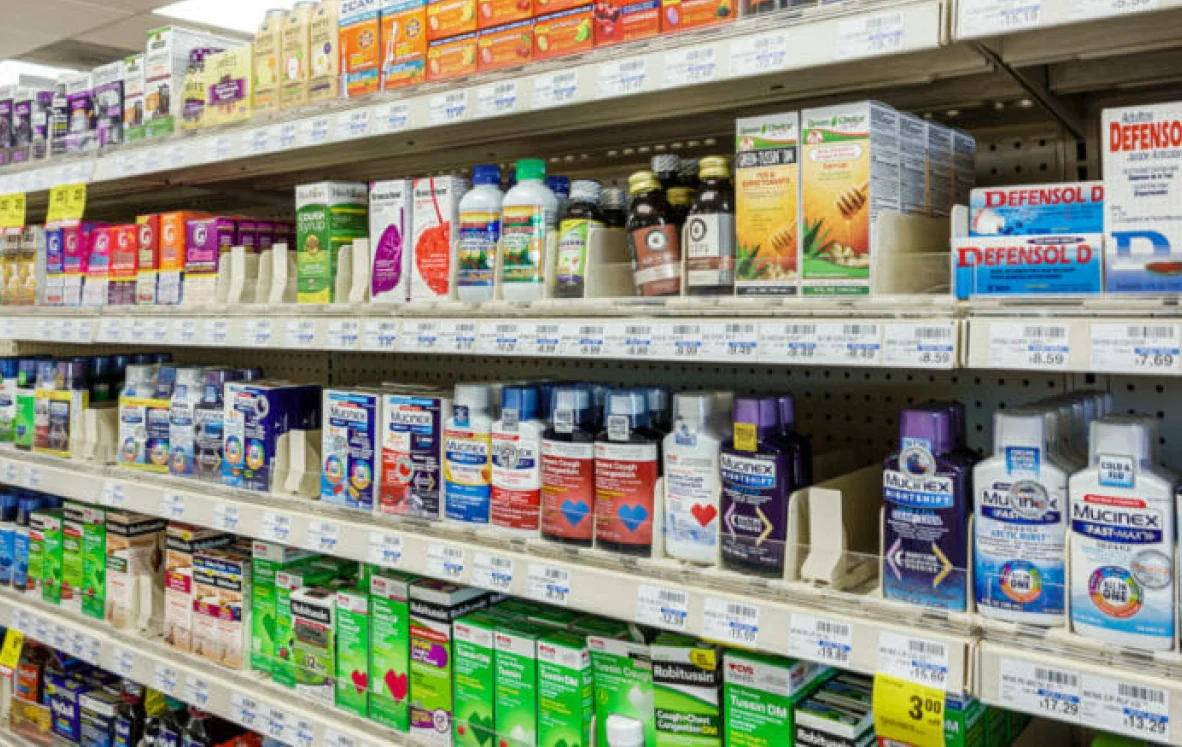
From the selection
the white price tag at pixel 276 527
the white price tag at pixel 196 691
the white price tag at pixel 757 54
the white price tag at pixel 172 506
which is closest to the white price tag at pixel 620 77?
the white price tag at pixel 757 54

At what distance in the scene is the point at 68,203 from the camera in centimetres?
248

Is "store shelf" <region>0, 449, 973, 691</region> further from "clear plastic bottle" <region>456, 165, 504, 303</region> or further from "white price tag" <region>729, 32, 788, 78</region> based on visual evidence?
"white price tag" <region>729, 32, 788, 78</region>

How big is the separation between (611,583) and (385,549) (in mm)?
526

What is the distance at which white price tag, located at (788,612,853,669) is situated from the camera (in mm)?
1229

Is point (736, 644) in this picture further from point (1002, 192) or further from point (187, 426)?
point (187, 426)

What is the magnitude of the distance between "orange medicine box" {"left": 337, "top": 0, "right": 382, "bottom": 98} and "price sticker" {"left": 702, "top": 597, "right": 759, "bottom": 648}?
1.21 meters

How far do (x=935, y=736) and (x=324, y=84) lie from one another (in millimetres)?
1678

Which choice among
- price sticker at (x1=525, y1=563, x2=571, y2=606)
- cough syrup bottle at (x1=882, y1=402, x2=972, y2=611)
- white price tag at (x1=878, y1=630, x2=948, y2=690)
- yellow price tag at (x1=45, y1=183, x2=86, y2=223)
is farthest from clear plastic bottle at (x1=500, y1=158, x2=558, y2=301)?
yellow price tag at (x1=45, y1=183, x2=86, y2=223)

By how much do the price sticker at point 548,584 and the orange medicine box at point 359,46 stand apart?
3.32 ft

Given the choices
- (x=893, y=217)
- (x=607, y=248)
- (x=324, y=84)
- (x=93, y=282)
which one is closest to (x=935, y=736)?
(x=893, y=217)

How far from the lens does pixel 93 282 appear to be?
8.50 feet

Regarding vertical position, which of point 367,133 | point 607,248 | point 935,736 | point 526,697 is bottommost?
point 526,697

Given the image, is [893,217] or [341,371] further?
[341,371]

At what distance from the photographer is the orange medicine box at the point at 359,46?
1851mm
